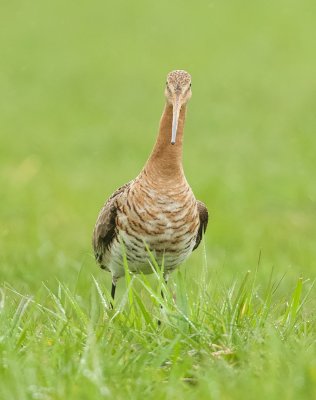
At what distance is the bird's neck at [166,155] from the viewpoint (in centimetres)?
622

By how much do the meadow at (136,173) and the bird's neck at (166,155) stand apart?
601 millimetres

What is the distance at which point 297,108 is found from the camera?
63.1ft

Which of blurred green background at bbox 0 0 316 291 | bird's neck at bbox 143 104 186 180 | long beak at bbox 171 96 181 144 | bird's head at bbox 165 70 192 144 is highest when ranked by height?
bird's head at bbox 165 70 192 144

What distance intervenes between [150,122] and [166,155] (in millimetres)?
12499

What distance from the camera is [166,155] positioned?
20.6 ft

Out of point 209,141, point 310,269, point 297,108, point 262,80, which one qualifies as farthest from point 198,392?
point 262,80

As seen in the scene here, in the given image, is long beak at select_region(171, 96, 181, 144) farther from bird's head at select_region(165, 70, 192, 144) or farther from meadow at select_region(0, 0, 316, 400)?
meadow at select_region(0, 0, 316, 400)

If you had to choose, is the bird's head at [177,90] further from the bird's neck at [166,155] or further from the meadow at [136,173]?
the meadow at [136,173]

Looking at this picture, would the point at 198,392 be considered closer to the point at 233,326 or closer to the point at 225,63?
the point at 233,326

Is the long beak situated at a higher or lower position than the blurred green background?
higher

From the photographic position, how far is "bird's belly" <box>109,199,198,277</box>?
6.10 meters

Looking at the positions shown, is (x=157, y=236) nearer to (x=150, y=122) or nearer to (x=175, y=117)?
(x=175, y=117)

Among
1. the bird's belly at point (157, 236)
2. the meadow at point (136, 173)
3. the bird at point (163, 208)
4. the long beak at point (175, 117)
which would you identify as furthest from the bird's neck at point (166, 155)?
the meadow at point (136, 173)

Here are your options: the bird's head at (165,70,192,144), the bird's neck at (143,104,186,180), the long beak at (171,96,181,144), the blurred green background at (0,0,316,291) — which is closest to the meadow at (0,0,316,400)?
the blurred green background at (0,0,316,291)
